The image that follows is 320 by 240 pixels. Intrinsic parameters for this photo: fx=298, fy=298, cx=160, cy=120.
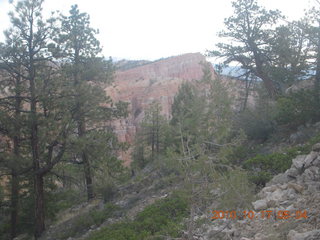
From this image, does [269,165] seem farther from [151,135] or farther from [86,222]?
[151,135]

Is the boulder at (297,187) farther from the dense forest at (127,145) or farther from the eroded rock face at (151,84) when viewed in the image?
the eroded rock face at (151,84)

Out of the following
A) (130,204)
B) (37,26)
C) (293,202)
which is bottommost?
(130,204)

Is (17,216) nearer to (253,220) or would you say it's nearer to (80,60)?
(80,60)

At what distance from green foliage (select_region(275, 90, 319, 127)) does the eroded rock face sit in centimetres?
3895

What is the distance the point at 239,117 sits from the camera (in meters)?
12.4

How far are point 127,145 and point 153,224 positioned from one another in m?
6.80

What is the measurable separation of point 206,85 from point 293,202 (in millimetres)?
2658

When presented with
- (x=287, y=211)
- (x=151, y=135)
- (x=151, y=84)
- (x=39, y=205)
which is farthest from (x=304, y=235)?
(x=151, y=84)

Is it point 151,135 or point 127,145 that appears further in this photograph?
point 151,135

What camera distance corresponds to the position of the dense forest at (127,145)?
468cm

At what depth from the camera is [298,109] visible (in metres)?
10.8

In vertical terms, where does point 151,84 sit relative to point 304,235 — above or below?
above

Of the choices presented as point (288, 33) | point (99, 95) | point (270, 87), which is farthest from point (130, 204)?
point (288, 33)
